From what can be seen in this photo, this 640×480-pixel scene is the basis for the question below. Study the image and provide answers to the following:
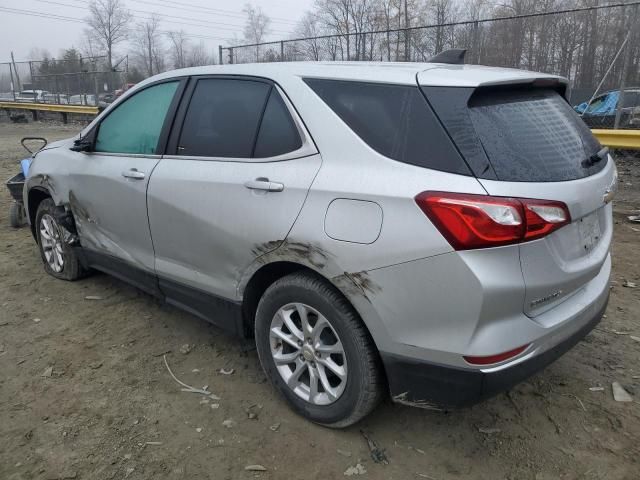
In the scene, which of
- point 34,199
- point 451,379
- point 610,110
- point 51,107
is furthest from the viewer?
point 51,107

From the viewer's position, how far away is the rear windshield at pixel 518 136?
2070 mm

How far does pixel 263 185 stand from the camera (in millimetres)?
2578

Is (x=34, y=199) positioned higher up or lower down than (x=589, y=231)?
lower down

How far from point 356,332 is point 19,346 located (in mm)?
2529

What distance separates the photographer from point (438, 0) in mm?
24484

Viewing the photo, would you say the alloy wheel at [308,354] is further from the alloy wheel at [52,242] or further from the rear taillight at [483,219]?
the alloy wheel at [52,242]

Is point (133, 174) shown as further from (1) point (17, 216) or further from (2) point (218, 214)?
(1) point (17, 216)

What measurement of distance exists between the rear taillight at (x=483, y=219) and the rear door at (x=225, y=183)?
68cm

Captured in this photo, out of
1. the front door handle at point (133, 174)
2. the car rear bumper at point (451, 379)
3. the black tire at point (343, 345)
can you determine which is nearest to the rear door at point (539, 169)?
the car rear bumper at point (451, 379)

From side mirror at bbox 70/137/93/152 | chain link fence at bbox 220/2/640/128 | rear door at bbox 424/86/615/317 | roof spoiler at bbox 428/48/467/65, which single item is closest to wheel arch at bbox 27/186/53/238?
side mirror at bbox 70/137/93/152

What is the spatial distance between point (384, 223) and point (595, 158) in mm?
1181

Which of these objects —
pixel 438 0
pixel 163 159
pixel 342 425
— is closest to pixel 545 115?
pixel 342 425

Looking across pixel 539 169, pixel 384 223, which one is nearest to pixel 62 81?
pixel 384 223

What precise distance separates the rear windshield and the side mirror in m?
2.76
